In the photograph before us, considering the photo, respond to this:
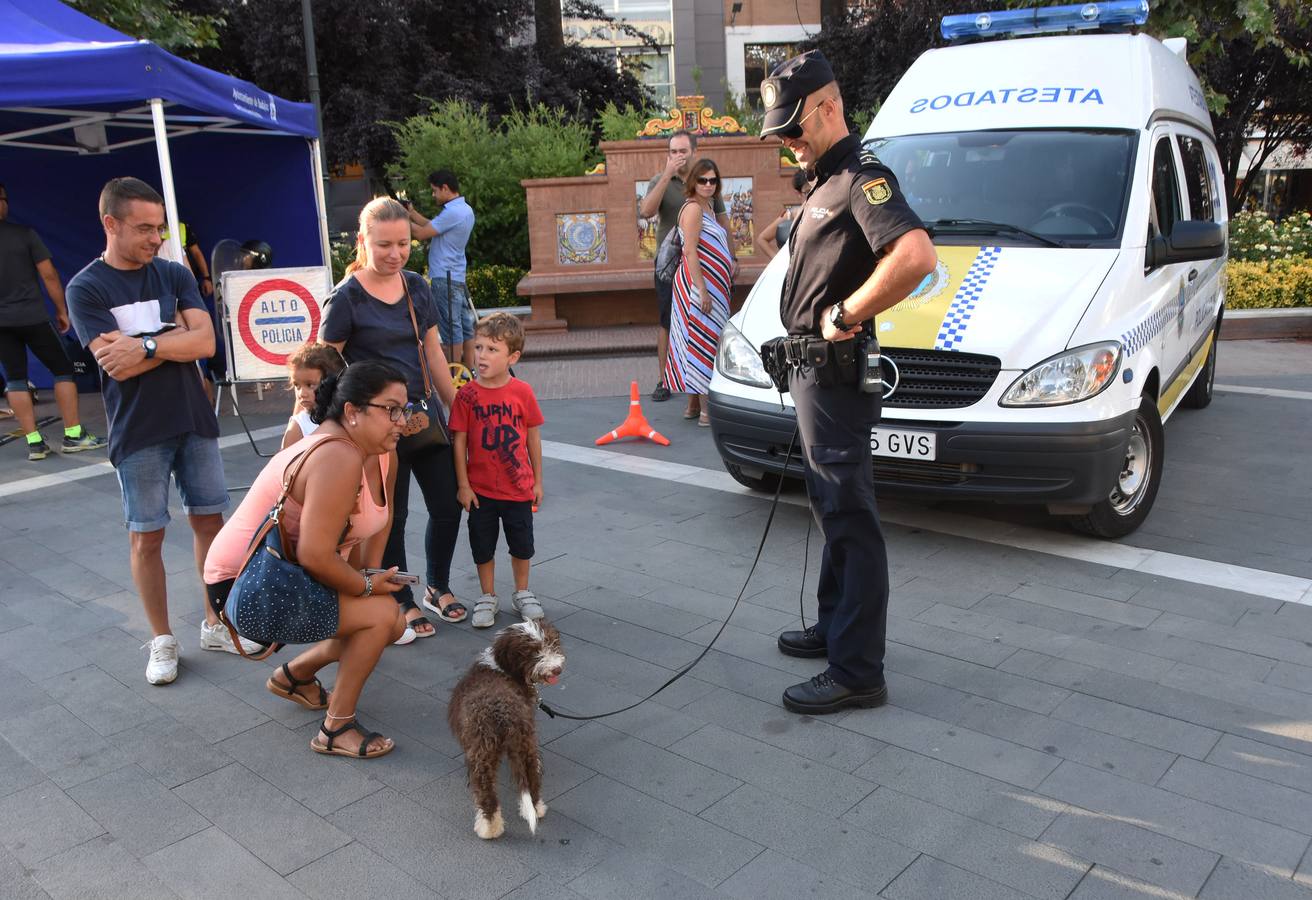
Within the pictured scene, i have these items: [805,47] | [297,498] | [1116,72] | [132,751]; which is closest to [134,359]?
[297,498]

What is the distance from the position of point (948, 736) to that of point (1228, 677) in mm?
1182

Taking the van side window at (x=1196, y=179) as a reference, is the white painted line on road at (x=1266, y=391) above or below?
below

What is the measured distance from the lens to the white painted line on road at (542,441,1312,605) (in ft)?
15.3

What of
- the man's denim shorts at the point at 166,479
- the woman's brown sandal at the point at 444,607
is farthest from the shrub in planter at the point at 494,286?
the man's denim shorts at the point at 166,479

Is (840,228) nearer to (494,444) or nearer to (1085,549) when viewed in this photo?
(494,444)

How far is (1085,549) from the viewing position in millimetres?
5141

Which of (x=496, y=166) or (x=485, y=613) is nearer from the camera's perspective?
(x=485, y=613)

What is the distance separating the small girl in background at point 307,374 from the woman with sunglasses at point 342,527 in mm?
469

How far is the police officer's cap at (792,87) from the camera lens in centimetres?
340

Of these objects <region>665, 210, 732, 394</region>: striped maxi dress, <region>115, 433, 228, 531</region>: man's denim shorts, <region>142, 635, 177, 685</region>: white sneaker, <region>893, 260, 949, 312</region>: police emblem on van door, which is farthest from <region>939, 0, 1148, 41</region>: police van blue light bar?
<region>142, 635, 177, 685</region>: white sneaker

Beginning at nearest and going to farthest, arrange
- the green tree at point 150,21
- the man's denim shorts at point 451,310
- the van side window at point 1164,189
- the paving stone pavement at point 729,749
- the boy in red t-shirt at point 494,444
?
the paving stone pavement at point 729,749, the boy in red t-shirt at point 494,444, the van side window at point 1164,189, the man's denim shorts at point 451,310, the green tree at point 150,21

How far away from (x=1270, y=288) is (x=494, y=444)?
11.3 meters

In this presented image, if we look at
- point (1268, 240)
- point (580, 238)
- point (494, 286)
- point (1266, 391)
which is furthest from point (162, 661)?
point (1268, 240)

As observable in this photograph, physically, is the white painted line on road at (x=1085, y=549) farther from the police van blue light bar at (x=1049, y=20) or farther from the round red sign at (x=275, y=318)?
the round red sign at (x=275, y=318)
